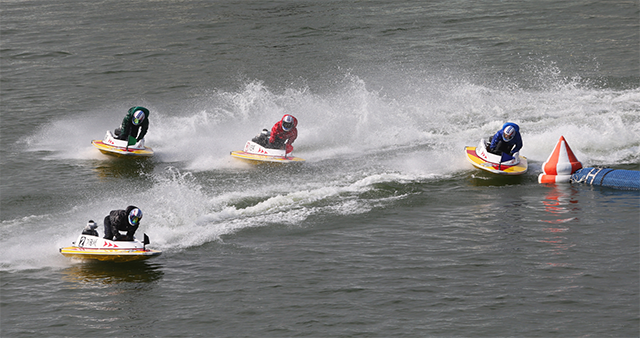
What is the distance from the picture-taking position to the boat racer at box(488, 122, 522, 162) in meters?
21.2

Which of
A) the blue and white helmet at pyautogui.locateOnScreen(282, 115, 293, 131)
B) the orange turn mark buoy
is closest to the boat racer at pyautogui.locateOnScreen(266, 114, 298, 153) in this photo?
the blue and white helmet at pyautogui.locateOnScreen(282, 115, 293, 131)

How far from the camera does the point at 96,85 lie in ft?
112

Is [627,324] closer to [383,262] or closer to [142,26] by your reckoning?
[383,262]

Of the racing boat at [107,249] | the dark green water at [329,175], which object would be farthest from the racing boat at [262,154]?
the racing boat at [107,249]

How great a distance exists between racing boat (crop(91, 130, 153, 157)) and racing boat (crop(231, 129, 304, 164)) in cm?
336

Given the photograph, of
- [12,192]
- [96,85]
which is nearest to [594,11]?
[96,85]

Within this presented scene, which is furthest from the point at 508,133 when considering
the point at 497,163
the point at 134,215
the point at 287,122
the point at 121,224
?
the point at 121,224

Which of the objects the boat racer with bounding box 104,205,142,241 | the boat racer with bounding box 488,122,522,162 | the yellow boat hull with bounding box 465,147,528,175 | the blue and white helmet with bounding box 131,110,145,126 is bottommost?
the boat racer with bounding box 104,205,142,241

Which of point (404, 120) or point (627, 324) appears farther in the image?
point (404, 120)

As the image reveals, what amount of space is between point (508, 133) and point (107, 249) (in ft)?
41.0

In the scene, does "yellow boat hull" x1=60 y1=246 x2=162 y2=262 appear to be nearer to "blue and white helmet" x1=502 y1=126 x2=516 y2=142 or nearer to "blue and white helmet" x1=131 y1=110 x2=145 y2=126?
"blue and white helmet" x1=131 y1=110 x2=145 y2=126

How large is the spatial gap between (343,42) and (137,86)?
480 inches

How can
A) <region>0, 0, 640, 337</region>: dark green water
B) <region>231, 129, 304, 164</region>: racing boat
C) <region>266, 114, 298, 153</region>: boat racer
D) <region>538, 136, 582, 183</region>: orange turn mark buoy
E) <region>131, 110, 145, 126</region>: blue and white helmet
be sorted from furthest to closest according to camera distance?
<region>131, 110, 145, 126</region>: blue and white helmet, <region>266, 114, 298, 153</region>: boat racer, <region>231, 129, 304, 164</region>: racing boat, <region>538, 136, 582, 183</region>: orange turn mark buoy, <region>0, 0, 640, 337</region>: dark green water

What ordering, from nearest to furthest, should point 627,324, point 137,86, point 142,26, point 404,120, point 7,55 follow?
point 627,324
point 404,120
point 137,86
point 7,55
point 142,26
